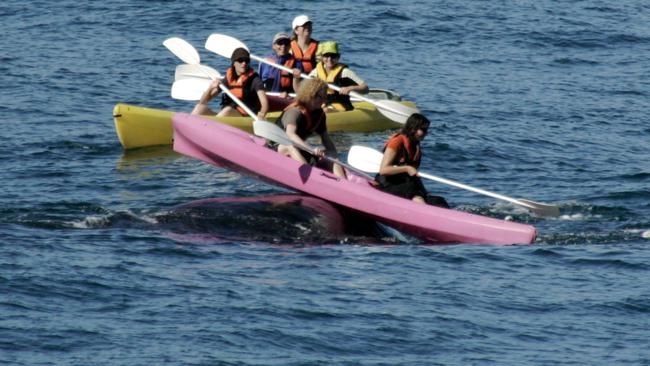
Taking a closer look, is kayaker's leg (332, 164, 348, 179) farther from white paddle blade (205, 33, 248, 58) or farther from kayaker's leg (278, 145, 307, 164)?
white paddle blade (205, 33, 248, 58)

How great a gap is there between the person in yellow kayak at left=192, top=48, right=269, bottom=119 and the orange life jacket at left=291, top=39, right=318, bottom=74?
73.3 inches

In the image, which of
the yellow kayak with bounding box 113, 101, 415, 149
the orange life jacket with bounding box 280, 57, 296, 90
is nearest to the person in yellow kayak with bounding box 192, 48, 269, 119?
the yellow kayak with bounding box 113, 101, 415, 149

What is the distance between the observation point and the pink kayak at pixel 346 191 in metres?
12.3

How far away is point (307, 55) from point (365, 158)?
4.95 meters

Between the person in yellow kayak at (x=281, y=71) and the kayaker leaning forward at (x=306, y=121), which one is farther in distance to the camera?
the person in yellow kayak at (x=281, y=71)

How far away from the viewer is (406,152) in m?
12.7

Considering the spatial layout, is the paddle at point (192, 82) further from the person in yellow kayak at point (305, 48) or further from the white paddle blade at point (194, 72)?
the person in yellow kayak at point (305, 48)

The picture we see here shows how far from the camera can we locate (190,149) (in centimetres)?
1422

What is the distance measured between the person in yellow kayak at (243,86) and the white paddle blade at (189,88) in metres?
0.37

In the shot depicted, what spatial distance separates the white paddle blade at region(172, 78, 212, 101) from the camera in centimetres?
1659

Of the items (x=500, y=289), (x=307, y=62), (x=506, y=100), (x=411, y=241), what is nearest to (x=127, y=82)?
(x=307, y=62)

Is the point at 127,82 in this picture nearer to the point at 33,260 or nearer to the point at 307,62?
the point at 307,62

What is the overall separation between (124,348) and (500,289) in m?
3.36

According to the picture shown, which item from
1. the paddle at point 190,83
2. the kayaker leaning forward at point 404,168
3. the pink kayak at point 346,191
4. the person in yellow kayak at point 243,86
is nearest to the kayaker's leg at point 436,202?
the kayaker leaning forward at point 404,168
